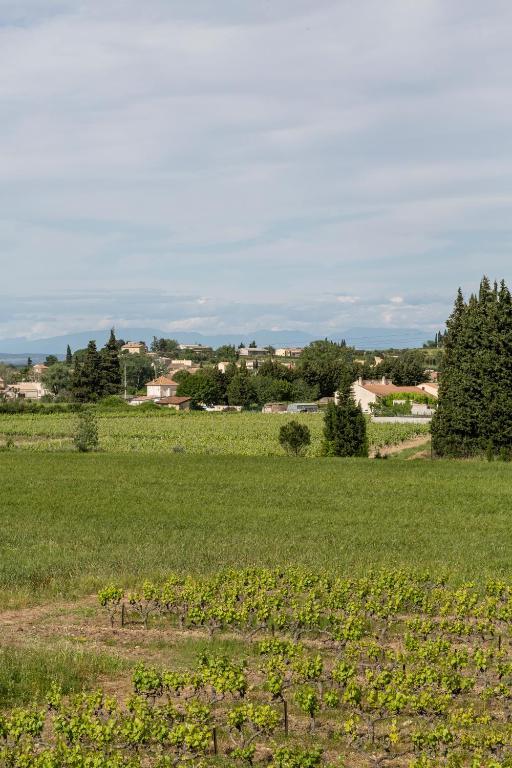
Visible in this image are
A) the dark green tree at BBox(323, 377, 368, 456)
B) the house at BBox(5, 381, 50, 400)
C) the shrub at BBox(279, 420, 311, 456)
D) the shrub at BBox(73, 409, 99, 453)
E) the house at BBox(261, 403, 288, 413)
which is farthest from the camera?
the house at BBox(5, 381, 50, 400)

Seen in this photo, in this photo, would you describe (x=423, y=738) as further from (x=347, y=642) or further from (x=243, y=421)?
(x=243, y=421)

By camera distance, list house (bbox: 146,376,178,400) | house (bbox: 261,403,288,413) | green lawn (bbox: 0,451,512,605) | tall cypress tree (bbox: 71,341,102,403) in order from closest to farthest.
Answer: green lawn (bbox: 0,451,512,605) < tall cypress tree (bbox: 71,341,102,403) < house (bbox: 261,403,288,413) < house (bbox: 146,376,178,400)

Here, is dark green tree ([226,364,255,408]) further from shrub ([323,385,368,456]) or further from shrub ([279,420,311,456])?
shrub ([323,385,368,456])

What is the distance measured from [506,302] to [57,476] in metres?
34.6

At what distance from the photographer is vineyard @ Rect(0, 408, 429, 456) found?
71.1 meters

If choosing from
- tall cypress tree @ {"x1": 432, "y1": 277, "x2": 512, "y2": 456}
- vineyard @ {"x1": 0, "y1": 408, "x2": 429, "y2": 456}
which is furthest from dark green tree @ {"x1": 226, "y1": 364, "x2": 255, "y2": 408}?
tall cypress tree @ {"x1": 432, "y1": 277, "x2": 512, "y2": 456}

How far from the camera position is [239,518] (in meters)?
29.8

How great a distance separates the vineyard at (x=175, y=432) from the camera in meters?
71.1

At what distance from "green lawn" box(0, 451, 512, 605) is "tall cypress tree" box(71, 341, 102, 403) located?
81.3m

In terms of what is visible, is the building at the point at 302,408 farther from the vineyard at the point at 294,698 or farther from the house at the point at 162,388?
the vineyard at the point at 294,698

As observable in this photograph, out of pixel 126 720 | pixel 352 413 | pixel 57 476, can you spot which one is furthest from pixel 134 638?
pixel 352 413

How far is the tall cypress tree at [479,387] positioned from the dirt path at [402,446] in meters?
9.99

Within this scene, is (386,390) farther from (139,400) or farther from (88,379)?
(88,379)

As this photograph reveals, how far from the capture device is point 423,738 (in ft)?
31.5
